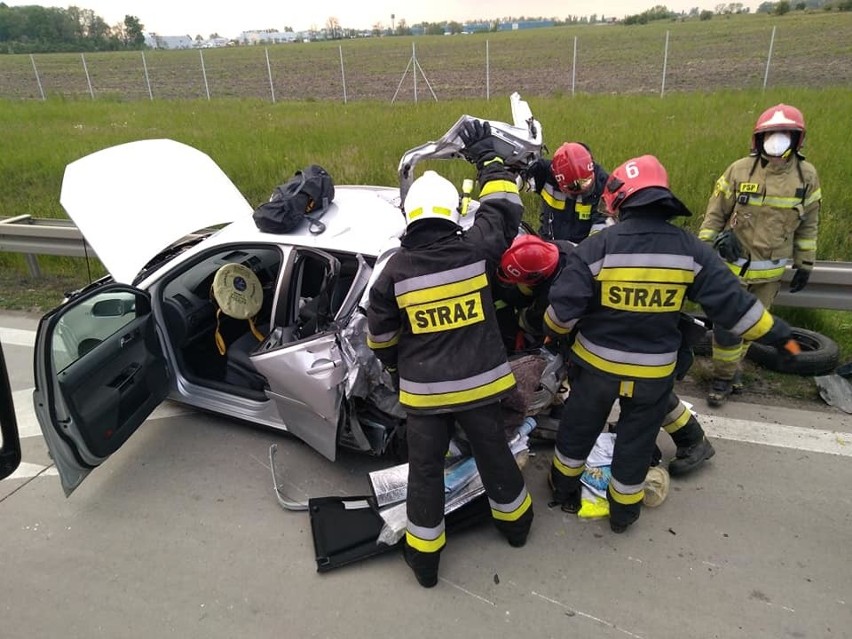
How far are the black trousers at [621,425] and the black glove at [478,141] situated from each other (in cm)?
126

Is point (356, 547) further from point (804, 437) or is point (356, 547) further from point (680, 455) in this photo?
point (804, 437)

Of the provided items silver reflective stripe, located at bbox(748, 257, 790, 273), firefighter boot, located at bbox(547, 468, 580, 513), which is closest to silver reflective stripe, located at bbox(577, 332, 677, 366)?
firefighter boot, located at bbox(547, 468, 580, 513)

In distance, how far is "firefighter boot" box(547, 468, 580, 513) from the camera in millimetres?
3057

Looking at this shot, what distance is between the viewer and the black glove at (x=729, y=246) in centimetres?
381

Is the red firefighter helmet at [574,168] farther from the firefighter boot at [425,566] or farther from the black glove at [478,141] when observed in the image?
the firefighter boot at [425,566]

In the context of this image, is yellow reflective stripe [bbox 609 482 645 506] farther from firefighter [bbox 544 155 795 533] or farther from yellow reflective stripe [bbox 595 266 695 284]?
yellow reflective stripe [bbox 595 266 695 284]

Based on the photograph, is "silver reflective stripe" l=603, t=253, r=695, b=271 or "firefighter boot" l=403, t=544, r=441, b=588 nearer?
"silver reflective stripe" l=603, t=253, r=695, b=271

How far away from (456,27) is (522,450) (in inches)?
3909

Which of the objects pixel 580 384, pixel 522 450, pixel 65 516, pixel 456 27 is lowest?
pixel 65 516

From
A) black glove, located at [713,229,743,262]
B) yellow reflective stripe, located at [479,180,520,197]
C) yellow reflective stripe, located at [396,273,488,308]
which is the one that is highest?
yellow reflective stripe, located at [479,180,520,197]

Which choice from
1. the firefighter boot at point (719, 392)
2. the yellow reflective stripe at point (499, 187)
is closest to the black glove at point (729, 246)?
the firefighter boot at point (719, 392)

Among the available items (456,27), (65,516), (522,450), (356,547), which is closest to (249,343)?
(65,516)

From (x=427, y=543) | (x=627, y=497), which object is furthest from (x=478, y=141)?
(x=427, y=543)

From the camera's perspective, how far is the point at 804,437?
11.2 ft
